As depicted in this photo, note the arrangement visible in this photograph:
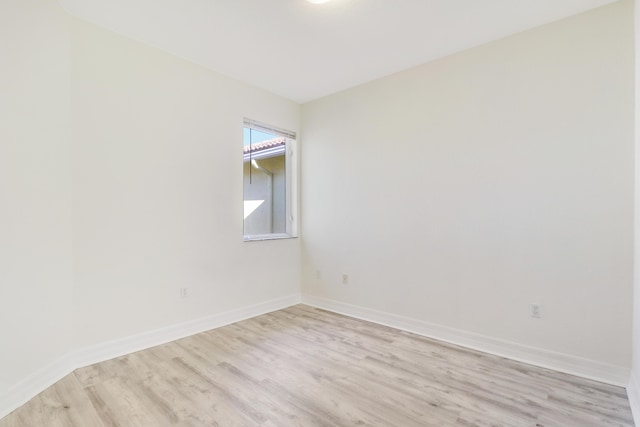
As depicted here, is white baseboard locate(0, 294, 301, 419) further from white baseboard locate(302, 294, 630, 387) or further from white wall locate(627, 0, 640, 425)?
white wall locate(627, 0, 640, 425)

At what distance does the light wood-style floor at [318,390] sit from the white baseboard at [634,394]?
0.04m

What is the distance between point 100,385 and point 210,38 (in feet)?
8.70

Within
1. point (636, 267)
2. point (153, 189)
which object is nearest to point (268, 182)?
point (153, 189)

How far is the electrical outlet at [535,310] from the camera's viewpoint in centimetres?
234

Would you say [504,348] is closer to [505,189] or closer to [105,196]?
[505,189]

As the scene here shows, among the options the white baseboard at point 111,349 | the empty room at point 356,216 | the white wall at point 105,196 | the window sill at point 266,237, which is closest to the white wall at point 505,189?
the empty room at point 356,216

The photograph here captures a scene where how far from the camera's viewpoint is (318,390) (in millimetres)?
1975

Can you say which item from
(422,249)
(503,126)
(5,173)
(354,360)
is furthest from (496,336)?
(5,173)

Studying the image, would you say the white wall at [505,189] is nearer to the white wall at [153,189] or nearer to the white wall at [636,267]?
the white wall at [636,267]

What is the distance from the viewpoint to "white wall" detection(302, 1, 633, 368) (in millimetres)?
2096

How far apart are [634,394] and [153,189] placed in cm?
362

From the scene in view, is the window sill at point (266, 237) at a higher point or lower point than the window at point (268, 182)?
lower

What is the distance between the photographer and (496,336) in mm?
2523

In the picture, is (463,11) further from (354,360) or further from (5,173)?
(5,173)
